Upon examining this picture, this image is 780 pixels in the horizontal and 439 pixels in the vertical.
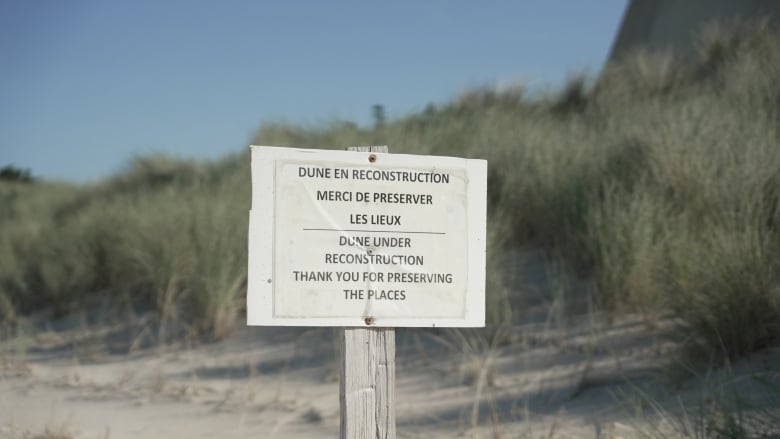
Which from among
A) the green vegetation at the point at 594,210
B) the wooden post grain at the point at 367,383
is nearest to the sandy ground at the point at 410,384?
the green vegetation at the point at 594,210

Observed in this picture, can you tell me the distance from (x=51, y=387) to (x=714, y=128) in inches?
207

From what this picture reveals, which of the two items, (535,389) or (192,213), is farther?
(192,213)

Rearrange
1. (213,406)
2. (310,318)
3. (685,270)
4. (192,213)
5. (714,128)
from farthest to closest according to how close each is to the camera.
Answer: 1. (192,213)
2. (714,128)
3. (213,406)
4. (685,270)
5. (310,318)

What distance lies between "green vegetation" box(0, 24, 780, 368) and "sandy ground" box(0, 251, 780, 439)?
297 millimetres

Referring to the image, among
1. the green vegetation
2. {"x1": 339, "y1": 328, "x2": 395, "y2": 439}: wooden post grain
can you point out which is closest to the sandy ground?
the green vegetation

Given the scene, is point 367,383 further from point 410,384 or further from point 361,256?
point 410,384

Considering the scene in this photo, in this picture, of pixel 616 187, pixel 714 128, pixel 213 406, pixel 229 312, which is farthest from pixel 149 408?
pixel 714 128

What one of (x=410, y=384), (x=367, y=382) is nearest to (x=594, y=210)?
(x=410, y=384)

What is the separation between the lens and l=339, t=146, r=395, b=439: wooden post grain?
8.49ft

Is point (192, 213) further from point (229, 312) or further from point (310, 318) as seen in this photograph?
point (310, 318)

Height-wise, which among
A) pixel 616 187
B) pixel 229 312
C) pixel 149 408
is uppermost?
pixel 616 187

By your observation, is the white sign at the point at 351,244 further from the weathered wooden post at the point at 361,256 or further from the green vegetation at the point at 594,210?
the green vegetation at the point at 594,210

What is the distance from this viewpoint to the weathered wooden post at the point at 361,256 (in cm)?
253

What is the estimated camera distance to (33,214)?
15.6 m
